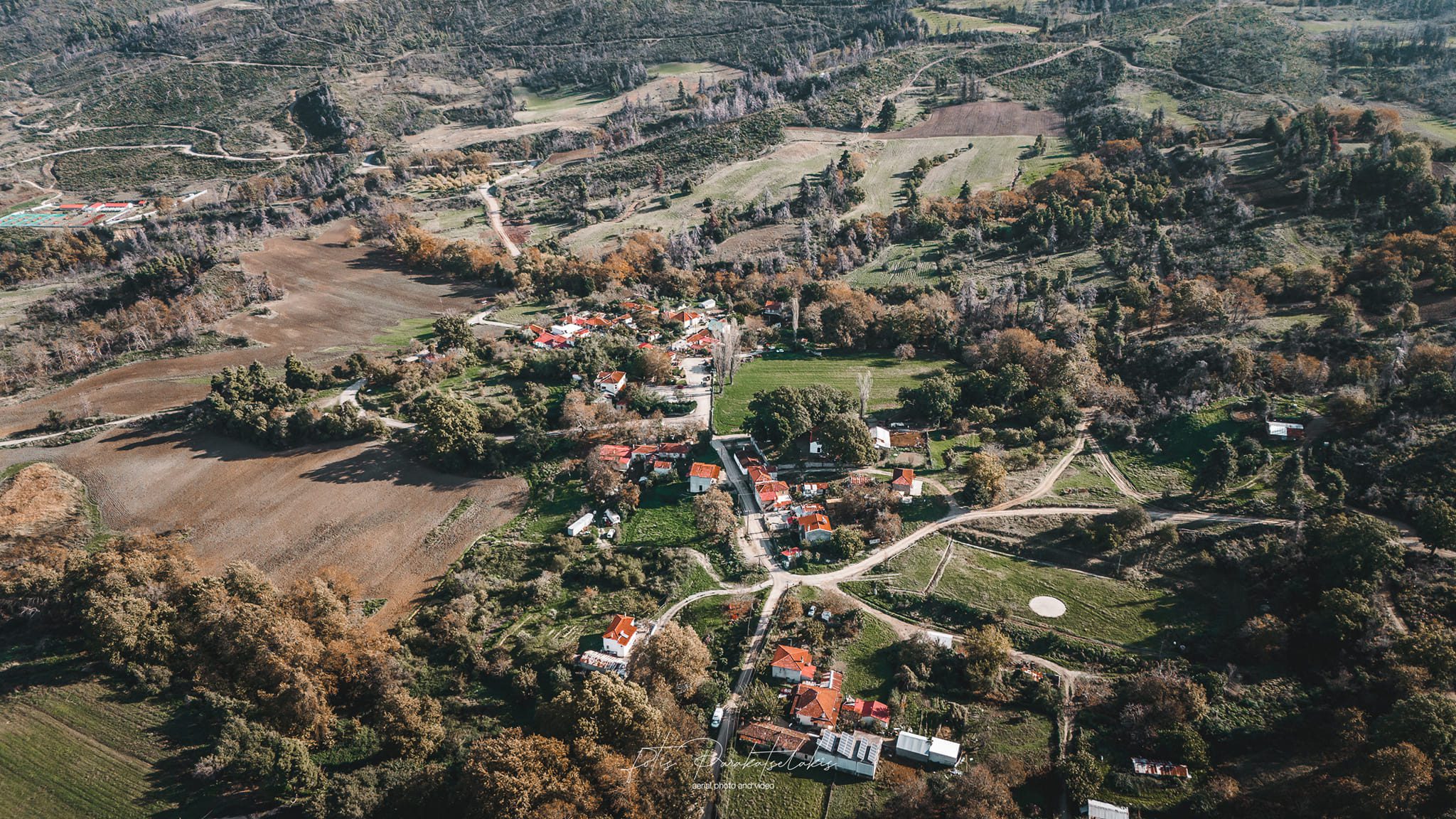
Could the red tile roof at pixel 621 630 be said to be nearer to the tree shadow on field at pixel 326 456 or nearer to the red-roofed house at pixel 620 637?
the red-roofed house at pixel 620 637

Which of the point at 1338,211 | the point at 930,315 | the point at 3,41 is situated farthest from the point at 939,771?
the point at 3,41

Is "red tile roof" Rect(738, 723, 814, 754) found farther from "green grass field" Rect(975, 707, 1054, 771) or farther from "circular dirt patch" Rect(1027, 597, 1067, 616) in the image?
"circular dirt patch" Rect(1027, 597, 1067, 616)

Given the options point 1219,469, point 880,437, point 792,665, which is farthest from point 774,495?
point 1219,469

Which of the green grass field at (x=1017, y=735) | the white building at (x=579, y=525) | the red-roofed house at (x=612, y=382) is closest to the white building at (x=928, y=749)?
the green grass field at (x=1017, y=735)

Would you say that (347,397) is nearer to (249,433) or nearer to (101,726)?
(249,433)

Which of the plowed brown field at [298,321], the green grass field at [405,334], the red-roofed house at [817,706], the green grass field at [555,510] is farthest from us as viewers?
the green grass field at [405,334]

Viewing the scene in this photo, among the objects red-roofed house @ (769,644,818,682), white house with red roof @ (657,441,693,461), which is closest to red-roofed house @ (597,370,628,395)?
white house with red roof @ (657,441,693,461)
